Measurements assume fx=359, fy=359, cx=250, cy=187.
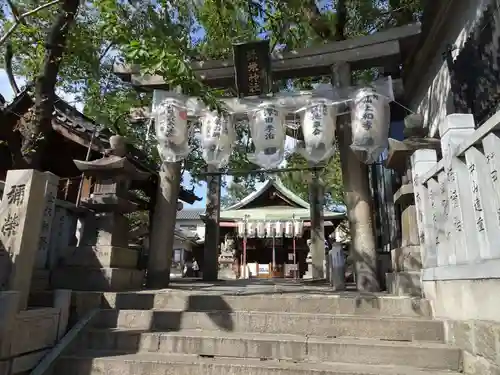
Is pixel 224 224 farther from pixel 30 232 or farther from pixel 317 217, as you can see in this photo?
pixel 30 232

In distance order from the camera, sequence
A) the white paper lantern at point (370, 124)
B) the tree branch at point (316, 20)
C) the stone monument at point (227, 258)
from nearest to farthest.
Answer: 1. the white paper lantern at point (370, 124)
2. the tree branch at point (316, 20)
3. the stone monument at point (227, 258)

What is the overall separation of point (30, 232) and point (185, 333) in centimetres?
224

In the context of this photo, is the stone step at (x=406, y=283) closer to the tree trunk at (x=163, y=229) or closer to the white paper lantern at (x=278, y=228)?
the tree trunk at (x=163, y=229)

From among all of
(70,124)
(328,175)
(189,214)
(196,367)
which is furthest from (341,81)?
(189,214)

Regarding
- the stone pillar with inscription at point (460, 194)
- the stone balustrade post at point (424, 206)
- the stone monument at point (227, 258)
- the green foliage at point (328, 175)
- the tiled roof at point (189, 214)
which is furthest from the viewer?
the tiled roof at point (189, 214)

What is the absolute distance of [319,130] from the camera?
6.63 metres

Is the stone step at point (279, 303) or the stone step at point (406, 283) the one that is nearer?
the stone step at point (279, 303)

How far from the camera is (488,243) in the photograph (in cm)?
325

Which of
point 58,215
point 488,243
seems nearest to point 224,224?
point 58,215

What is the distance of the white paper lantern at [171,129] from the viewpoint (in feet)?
23.0

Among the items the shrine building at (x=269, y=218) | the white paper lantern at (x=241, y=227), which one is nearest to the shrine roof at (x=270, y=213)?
the shrine building at (x=269, y=218)

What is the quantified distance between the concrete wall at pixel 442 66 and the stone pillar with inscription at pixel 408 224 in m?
1.45

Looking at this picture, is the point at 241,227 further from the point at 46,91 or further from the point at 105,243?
the point at 46,91

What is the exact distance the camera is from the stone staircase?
3.80 meters
